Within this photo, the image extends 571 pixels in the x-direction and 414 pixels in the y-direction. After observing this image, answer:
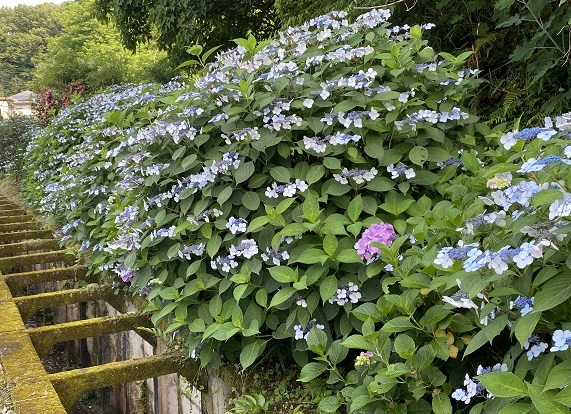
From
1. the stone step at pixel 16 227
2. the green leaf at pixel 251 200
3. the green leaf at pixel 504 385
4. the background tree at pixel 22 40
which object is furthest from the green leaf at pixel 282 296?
the background tree at pixel 22 40

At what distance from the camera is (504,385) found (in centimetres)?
99

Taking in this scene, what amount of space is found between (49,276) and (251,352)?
244 cm

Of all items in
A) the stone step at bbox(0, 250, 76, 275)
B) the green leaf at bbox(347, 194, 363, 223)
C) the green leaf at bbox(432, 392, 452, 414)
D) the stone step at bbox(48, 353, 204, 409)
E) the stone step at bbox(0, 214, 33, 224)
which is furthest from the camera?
the stone step at bbox(0, 214, 33, 224)

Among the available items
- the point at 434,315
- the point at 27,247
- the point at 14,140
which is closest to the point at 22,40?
Answer: the point at 14,140

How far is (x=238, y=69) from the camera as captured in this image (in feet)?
7.24

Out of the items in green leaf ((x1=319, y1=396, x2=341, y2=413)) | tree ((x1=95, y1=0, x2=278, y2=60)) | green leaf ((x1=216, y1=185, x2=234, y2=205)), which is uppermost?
tree ((x1=95, y1=0, x2=278, y2=60))

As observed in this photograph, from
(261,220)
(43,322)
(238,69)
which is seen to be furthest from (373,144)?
(43,322)

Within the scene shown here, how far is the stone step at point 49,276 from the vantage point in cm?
355

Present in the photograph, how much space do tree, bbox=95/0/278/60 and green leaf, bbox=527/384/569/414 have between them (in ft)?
21.6

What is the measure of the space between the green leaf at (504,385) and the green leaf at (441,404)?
11.7 inches

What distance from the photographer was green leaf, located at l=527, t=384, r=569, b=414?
90cm

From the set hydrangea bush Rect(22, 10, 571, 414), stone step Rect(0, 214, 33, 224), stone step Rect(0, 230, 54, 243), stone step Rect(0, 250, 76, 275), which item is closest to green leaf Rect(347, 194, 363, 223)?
hydrangea bush Rect(22, 10, 571, 414)

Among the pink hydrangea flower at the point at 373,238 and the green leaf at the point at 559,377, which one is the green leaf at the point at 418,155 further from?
the green leaf at the point at 559,377

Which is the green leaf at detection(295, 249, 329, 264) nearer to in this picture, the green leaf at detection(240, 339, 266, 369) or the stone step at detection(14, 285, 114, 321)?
the green leaf at detection(240, 339, 266, 369)
